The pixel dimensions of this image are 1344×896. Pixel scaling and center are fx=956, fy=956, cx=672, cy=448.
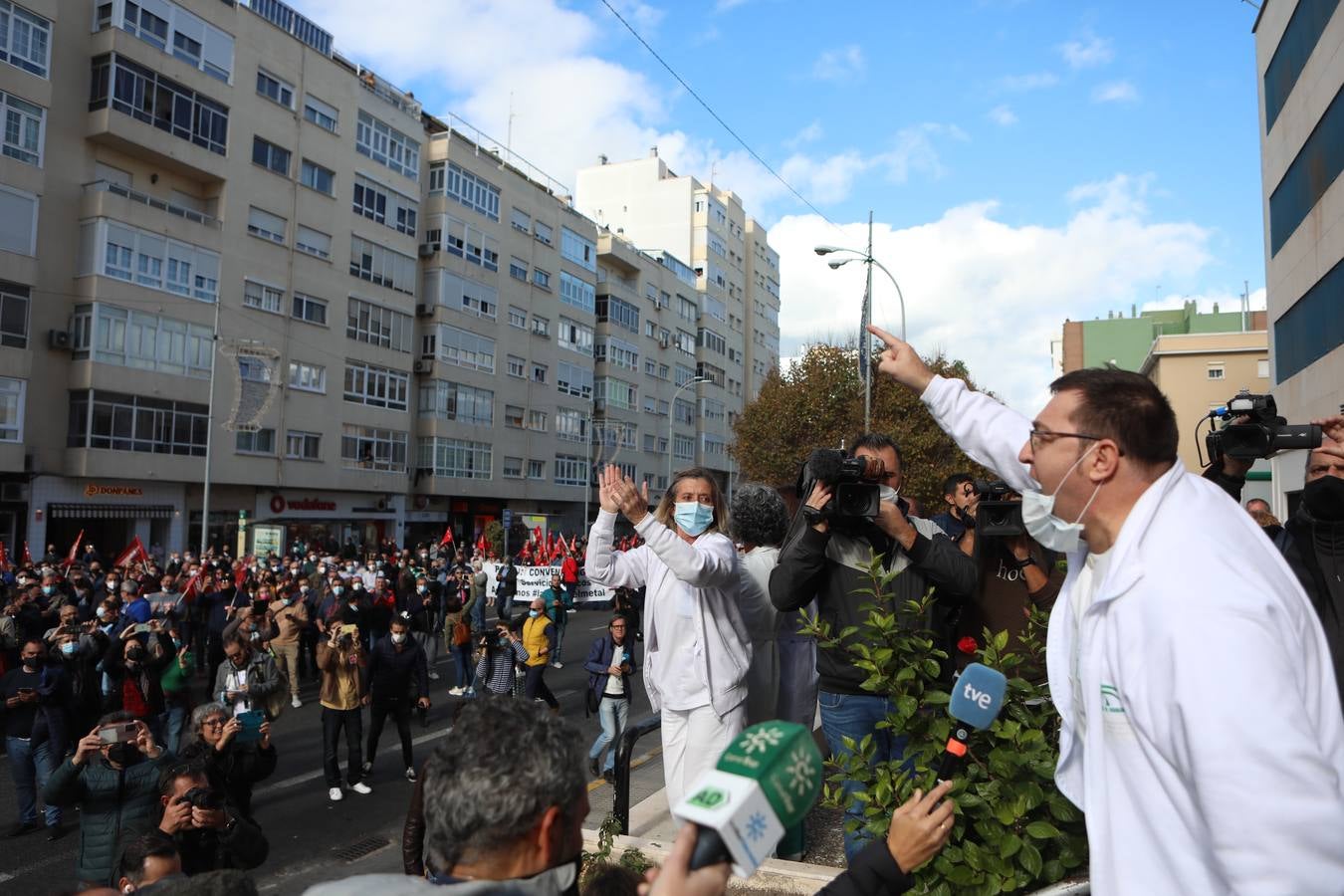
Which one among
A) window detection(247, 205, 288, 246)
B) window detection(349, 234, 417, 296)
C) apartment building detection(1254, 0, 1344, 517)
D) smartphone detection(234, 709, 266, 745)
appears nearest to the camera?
smartphone detection(234, 709, 266, 745)

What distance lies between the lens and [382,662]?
9.75 metres

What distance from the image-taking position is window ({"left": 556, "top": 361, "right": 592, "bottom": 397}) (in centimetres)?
5031

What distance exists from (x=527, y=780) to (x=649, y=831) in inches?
172

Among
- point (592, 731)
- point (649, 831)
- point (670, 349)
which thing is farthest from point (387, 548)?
point (670, 349)

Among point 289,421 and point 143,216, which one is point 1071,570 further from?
point 289,421

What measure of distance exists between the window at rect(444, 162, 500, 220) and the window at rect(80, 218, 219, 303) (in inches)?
530

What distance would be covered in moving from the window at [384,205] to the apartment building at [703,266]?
24519mm

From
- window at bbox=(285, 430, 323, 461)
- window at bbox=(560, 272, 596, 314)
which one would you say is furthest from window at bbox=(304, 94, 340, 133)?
window at bbox=(560, 272, 596, 314)

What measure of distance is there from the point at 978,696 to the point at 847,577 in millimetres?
1952

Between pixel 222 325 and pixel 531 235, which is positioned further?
pixel 531 235

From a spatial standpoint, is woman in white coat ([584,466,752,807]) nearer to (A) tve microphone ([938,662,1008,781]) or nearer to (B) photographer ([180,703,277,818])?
(A) tve microphone ([938,662,1008,781])

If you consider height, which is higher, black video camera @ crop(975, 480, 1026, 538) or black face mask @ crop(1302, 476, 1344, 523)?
black face mask @ crop(1302, 476, 1344, 523)

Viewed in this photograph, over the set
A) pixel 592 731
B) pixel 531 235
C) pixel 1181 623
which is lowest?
pixel 592 731

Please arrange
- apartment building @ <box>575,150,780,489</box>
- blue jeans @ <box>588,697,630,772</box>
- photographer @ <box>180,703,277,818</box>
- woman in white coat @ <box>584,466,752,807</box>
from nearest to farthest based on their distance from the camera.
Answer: woman in white coat @ <box>584,466,752,807</box>
photographer @ <box>180,703,277,818</box>
blue jeans @ <box>588,697,630,772</box>
apartment building @ <box>575,150,780,489</box>
